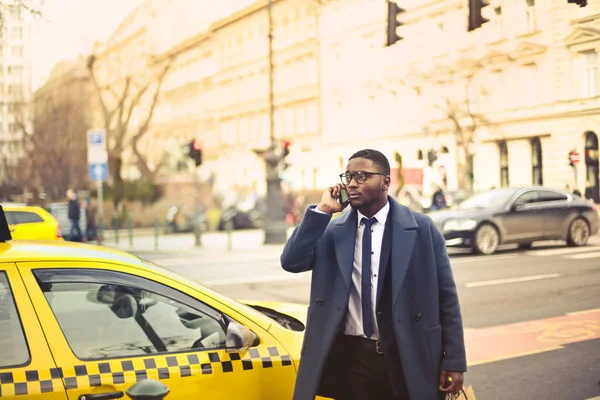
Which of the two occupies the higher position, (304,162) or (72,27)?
(72,27)

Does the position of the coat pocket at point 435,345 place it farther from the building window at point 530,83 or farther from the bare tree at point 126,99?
the bare tree at point 126,99

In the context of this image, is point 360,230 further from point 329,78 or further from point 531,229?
point 329,78

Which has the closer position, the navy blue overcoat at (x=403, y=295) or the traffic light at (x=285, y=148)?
the navy blue overcoat at (x=403, y=295)

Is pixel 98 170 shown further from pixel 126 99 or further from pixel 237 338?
pixel 237 338

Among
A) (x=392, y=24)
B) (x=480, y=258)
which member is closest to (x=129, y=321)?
(x=392, y=24)

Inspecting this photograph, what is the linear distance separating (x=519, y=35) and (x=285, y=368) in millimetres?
11530

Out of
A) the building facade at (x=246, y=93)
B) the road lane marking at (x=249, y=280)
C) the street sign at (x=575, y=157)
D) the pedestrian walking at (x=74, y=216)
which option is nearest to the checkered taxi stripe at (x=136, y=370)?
the street sign at (x=575, y=157)

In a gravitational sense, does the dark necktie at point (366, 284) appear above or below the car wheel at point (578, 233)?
above

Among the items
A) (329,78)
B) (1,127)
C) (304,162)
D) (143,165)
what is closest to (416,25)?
(329,78)

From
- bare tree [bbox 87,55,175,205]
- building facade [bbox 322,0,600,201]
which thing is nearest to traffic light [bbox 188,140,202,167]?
building facade [bbox 322,0,600,201]

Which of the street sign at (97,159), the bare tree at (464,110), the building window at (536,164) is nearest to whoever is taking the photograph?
the building window at (536,164)

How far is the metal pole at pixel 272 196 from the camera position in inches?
981

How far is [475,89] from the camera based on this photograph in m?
16.2

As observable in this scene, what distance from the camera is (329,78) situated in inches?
1019
